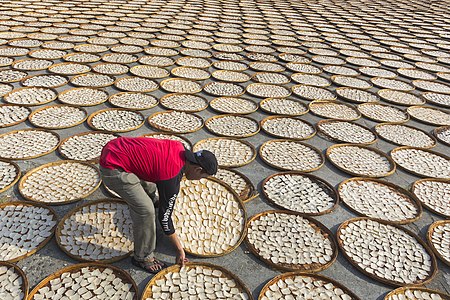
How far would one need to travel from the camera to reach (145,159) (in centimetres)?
209

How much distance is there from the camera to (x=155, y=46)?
270 inches

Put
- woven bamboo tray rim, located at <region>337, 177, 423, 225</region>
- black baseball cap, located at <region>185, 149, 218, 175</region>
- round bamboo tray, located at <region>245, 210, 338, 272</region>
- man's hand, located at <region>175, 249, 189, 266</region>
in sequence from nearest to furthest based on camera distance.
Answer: black baseball cap, located at <region>185, 149, 218, 175</region>, man's hand, located at <region>175, 249, 189, 266</region>, round bamboo tray, located at <region>245, 210, 338, 272</region>, woven bamboo tray rim, located at <region>337, 177, 423, 225</region>

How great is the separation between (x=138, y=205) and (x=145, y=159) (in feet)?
1.09

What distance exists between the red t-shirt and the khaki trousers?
0.06 m

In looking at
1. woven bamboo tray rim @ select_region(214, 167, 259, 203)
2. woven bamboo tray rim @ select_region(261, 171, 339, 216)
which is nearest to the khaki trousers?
woven bamboo tray rim @ select_region(214, 167, 259, 203)

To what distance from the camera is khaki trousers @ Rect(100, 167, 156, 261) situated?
210 cm

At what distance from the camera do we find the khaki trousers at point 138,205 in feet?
6.88

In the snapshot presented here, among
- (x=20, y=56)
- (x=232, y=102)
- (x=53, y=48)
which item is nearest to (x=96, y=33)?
(x=53, y=48)

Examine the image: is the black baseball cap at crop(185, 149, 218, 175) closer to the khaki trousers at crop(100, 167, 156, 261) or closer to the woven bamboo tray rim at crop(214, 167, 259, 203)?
the khaki trousers at crop(100, 167, 156, 261)

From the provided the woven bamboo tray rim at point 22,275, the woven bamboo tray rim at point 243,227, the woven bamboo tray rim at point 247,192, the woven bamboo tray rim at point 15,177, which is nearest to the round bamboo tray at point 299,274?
the woven bamboo tray rim at point 243,227

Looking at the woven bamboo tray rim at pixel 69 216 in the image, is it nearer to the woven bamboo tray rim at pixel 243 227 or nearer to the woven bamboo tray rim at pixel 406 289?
the woven bamboo tray rim at pixel 243 227

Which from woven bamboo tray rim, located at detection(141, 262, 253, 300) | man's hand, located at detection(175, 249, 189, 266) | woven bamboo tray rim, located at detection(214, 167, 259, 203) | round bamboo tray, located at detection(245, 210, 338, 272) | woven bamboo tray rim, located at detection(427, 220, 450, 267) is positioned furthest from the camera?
woven bamboo tray rim, located at detection(214, 167, 259, 203)

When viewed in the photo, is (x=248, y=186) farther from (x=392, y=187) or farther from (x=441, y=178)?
(x=441, y=178)

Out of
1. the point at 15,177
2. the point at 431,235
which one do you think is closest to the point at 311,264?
the point at 431,235
